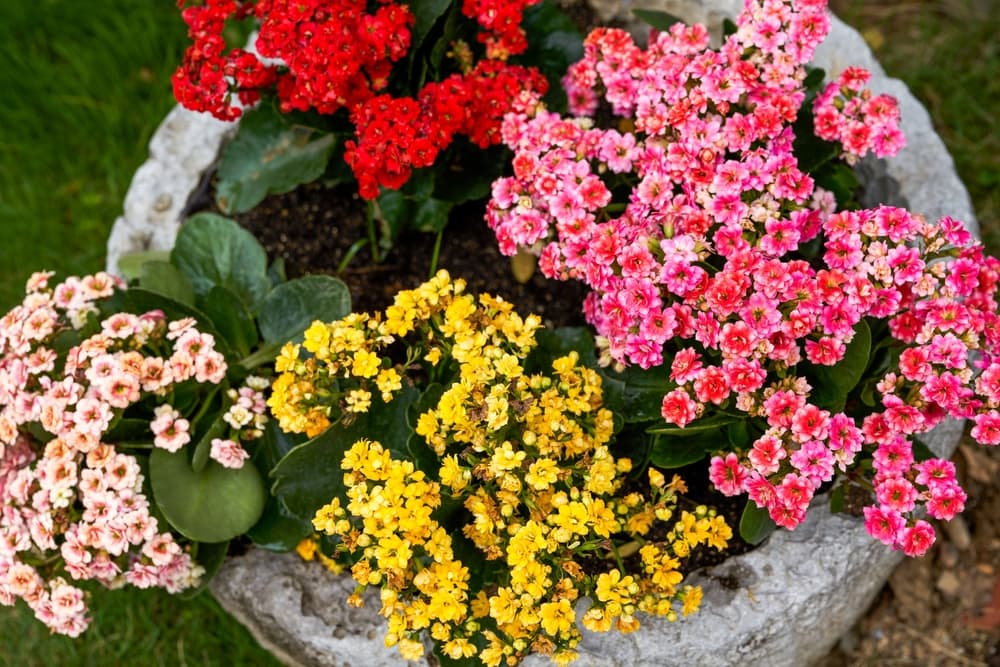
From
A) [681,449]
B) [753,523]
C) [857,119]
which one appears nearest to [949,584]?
[753,523]

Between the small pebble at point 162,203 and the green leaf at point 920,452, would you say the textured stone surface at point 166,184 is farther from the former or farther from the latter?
the green leaf at point 920,452

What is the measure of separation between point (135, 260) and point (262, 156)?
43 cm

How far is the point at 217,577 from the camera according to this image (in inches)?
93.4

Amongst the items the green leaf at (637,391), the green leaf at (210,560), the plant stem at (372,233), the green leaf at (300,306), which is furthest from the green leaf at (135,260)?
the green leaf at (637,391)

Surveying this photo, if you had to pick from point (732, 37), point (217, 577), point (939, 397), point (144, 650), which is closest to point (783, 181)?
point (732, 37)

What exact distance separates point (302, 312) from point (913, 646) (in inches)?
71.3

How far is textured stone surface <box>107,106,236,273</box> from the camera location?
2797 millimetres

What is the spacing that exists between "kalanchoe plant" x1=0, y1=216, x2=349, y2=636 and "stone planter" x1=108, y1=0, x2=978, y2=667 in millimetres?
145

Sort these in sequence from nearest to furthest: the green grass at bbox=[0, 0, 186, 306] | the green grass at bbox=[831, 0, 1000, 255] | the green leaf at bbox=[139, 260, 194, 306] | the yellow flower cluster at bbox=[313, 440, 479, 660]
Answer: the yellow flower cluster at bbox=[313, 440, 479, 660]
the green leaf at bbox=[139, 260, 194, 306]
the green grass at bbox=[831, 0, 1000, 255]
the green grass at bbox=[0, 0, 186, 306]

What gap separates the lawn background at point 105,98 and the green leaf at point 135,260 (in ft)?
2.84

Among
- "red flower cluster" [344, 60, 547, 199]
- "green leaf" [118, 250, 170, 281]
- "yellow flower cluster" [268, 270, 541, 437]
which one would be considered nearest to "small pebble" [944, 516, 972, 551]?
"yellow flower cluster" [268, 270, 541, 437]

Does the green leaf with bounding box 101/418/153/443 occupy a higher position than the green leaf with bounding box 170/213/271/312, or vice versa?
the green leaf with bounding box 170/213/271/312

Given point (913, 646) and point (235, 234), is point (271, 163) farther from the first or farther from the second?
point (913, 646)

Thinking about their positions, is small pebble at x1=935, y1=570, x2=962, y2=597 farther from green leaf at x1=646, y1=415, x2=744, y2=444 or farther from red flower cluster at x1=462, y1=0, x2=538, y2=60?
red flower cluster at x1=462, y1=0, x2=538, y2=60
